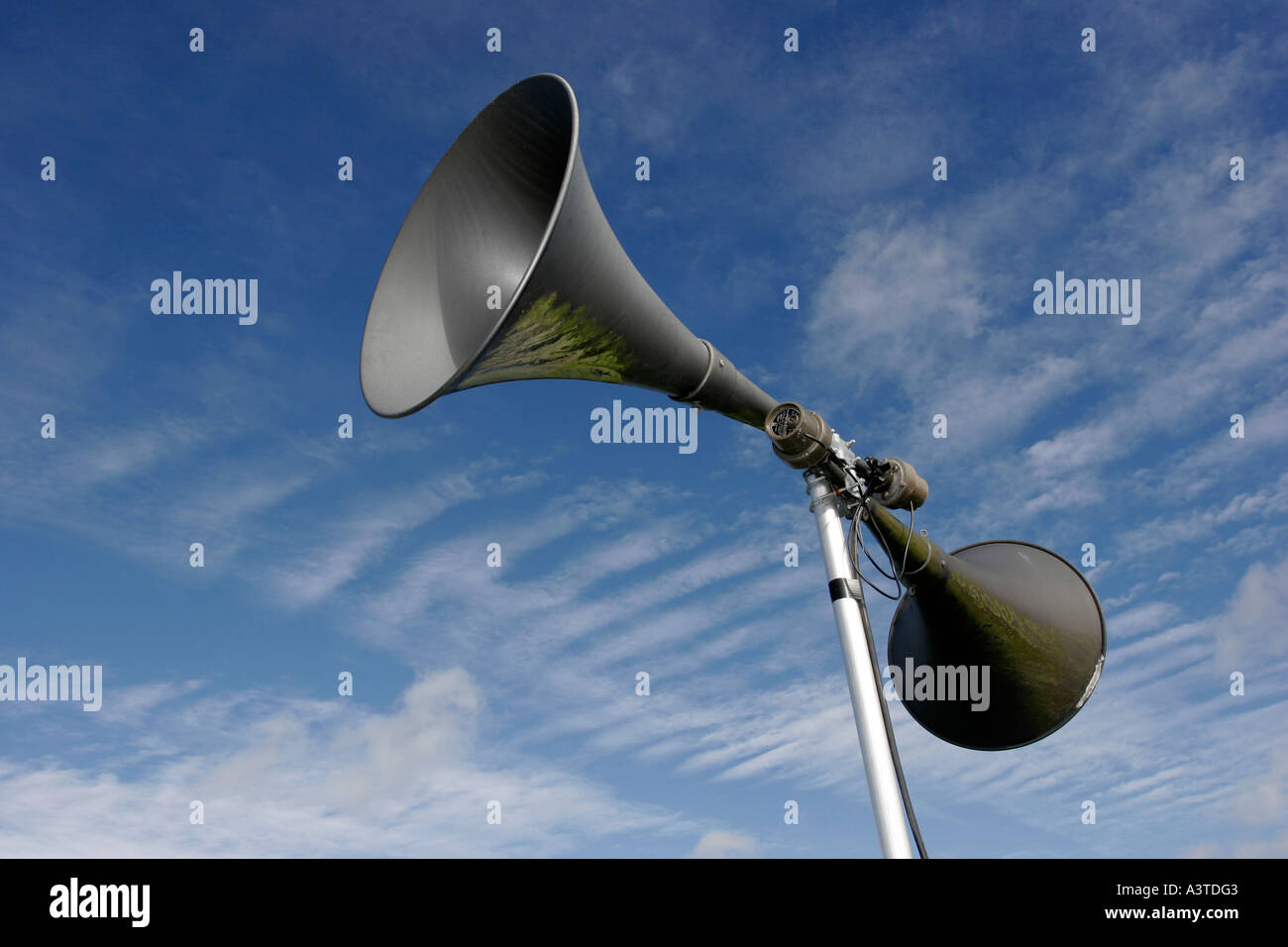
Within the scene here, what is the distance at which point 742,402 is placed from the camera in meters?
4.23

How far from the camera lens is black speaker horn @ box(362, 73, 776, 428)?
3.51 meters

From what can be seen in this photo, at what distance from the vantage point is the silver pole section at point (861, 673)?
3473 millimetres

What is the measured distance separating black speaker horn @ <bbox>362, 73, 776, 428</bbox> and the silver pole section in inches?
23.5

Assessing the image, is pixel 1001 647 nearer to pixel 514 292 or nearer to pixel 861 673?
pixel 861 673

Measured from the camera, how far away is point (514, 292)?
349 cm

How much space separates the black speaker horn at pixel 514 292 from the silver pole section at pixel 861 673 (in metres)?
0.60

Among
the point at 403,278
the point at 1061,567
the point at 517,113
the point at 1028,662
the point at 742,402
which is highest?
the point at 517,113

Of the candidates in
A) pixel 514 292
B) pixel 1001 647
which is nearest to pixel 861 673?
pixel 1001 647
